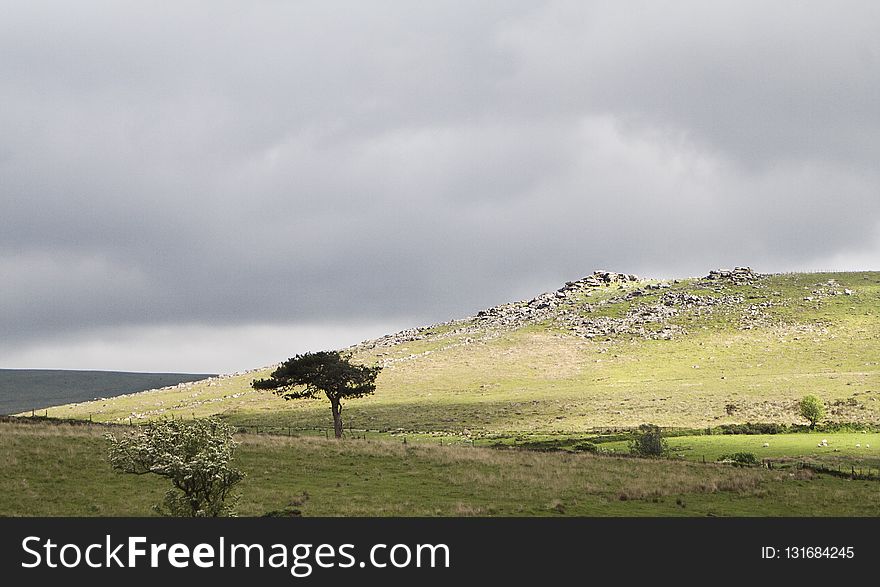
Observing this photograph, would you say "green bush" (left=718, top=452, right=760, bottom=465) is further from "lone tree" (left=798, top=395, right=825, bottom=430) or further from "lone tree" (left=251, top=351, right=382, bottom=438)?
"lone tree" (left=251, top=351, right=382, bottom=438)

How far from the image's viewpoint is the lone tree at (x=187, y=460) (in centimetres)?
2980

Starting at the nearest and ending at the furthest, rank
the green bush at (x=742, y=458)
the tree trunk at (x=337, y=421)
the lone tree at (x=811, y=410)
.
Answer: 1. the green bush at (x=742, y=458)
2. the tree trunk at (x=337, y=421)
3. the lone tree at (x=811, y=410)

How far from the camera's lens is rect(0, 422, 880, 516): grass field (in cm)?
4050

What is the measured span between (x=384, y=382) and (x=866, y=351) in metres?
101

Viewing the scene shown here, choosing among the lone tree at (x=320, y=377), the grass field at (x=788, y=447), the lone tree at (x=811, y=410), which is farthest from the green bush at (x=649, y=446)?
the lone tree at (x=320, y=377)

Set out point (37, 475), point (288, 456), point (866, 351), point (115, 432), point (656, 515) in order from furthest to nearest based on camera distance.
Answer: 1. point (866, 351)
2. point (115, 432)
3. point (288, 456)
4. point (37, 475)
5. point (656, 515)

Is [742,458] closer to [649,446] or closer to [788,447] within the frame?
[649,446]

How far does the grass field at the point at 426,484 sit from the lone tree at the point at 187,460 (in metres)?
7.86

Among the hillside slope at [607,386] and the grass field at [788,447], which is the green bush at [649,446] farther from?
the hillside slope at [607,386]

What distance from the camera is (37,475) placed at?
148 ft

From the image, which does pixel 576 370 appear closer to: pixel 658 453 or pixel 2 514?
pixel 658 453

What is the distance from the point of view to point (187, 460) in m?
30.2

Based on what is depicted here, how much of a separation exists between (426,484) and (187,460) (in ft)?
71.7

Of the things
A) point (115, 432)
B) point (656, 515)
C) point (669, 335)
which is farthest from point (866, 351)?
point (115, 432)
